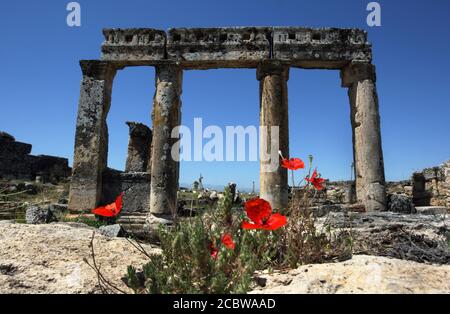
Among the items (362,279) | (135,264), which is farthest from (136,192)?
(362,279)

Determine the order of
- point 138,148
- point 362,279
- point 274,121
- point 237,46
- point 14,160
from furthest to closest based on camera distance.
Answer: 1. point 14,160
2. point 138,148
3. point 237,46
4. point 274,121
5. point 362,279

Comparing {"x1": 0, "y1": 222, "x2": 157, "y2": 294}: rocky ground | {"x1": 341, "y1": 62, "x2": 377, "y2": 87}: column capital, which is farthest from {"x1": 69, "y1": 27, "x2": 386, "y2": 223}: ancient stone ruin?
{"x1": 0, "y1": 222, "x2": 157, "y2": 294}: rocky ground

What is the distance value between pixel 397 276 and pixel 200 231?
3.55 feet

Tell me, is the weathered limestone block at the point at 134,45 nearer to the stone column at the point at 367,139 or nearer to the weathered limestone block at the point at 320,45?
the weathered limestone block at the point at 320,45

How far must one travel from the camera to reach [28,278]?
2.17 metres

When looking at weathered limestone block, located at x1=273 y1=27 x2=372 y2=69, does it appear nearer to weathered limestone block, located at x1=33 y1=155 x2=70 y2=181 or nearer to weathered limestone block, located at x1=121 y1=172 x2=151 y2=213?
weathered limestone block, located at x1=121 y1=172 x2=151 y2=213

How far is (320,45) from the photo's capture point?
895 cm

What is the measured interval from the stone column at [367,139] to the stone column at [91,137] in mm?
6479

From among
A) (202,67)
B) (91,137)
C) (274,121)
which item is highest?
(202,67)

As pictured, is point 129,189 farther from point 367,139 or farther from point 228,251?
point 228,251

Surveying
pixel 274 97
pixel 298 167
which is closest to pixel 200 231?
pixel 298 167

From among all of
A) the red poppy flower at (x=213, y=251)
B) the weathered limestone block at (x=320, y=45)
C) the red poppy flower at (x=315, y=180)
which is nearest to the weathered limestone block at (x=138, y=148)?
the weathered limestone block at (x=320, y=45)

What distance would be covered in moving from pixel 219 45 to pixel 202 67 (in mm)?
743
